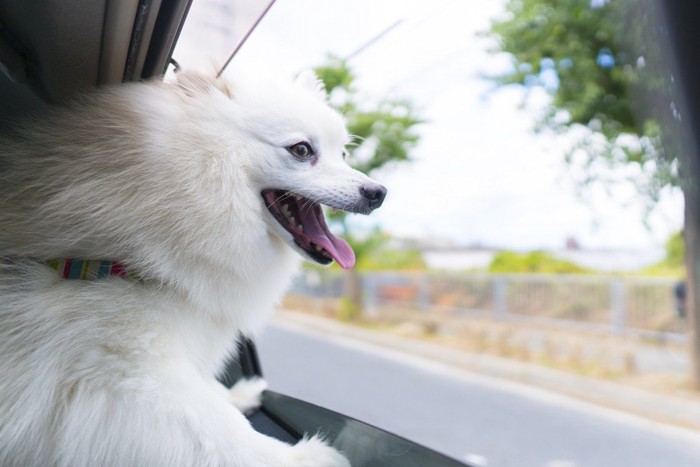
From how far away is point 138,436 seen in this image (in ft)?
3.24

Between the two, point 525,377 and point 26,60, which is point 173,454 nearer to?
point 26,60

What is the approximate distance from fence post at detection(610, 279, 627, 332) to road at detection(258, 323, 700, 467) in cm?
285

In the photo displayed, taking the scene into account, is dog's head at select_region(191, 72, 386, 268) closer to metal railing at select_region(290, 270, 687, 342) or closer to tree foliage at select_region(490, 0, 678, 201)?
tree foliage at select_region(490, 0, 678, 201)

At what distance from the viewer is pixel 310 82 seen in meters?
1.74

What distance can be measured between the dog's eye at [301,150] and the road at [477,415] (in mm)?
751

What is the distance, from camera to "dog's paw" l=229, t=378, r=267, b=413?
1.80 meters

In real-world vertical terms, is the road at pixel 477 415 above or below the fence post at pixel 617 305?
below

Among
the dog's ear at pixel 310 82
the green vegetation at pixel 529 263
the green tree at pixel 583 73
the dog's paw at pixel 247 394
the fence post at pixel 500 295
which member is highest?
the green tree at pixel 583 73

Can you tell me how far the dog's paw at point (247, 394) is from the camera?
1.80 metres

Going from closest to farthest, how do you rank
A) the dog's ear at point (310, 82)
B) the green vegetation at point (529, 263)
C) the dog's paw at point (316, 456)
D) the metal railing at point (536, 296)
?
the dog's paw at point (316, 456)
the dog's ear at point (310, 82)
the metal railing at point (536, 296)
the green vegetation at point (529, 263)

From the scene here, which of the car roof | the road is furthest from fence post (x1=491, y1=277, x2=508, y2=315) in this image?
the car roof

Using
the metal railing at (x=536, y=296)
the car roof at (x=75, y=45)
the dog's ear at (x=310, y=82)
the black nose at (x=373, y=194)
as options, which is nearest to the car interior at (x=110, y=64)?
the car roof at (x=75, y=45)

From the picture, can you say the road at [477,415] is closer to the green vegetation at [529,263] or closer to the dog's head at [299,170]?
the dog's head at [299,170]

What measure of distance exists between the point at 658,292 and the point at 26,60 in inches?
281
